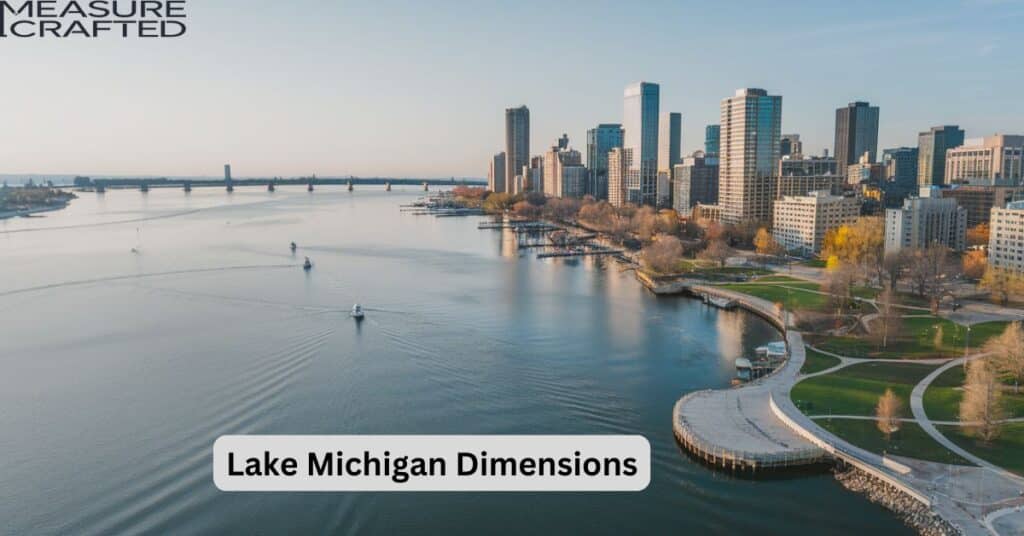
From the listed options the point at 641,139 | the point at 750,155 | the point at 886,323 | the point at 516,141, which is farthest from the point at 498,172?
the point at 886,323

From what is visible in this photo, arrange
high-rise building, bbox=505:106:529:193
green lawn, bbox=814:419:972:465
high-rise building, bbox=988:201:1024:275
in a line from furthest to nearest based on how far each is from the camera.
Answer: high-rise building, bbox=505:106:529:193, high-rise building, bbox=988:201:1024:275, green lawn, bbox=814:419:972:465

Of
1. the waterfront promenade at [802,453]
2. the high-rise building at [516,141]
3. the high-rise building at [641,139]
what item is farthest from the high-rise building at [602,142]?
the waterfront promenade at [802,453]

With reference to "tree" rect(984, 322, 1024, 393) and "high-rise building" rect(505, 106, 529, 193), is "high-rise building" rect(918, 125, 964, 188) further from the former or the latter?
"tree" rect(984, 322, 1024, 393)

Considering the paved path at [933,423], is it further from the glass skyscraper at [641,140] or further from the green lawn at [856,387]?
the glass skyscraper at [641,140]

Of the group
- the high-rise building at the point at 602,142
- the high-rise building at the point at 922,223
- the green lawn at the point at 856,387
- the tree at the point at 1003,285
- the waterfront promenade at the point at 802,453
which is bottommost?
the waterfront promenade at the point at 802,453

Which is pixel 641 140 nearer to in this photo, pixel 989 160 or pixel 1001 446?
pixel 989 160

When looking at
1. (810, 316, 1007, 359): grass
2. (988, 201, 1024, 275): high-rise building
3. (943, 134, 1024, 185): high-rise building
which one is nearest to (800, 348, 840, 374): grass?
(810, 316, 1007, 359): grass
